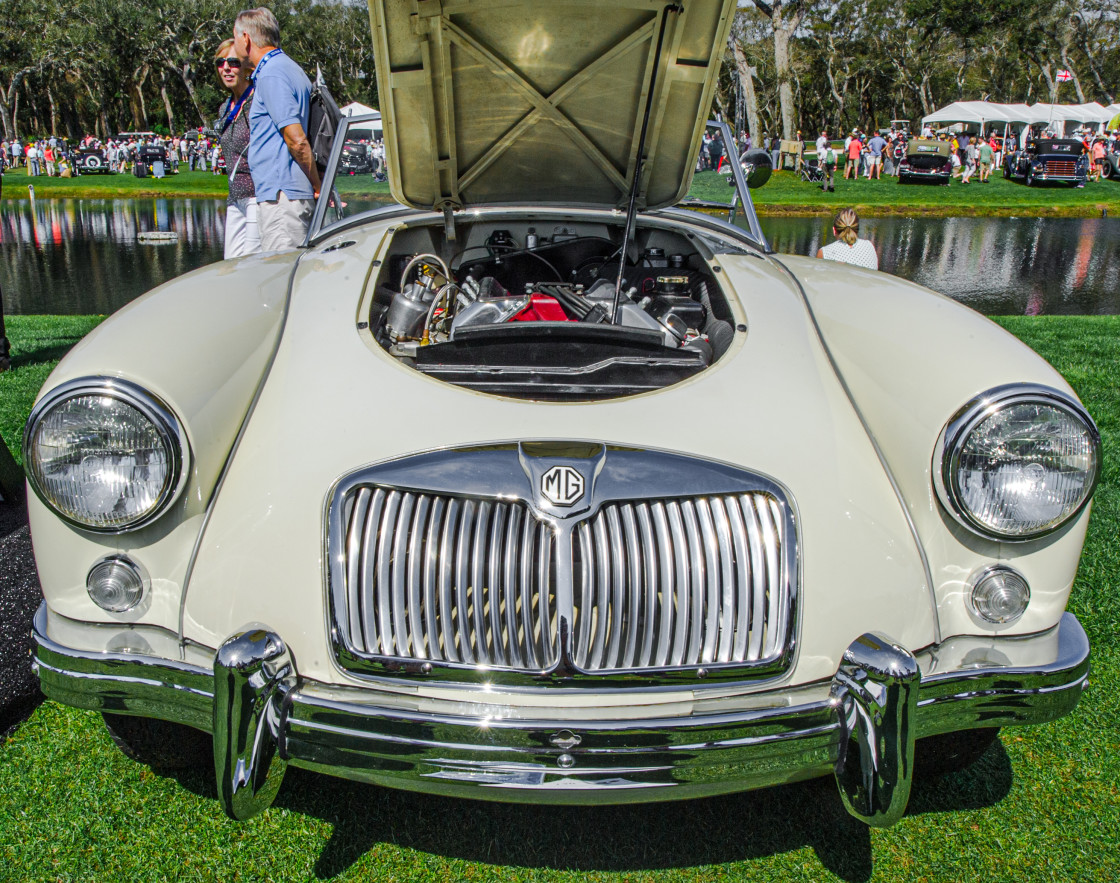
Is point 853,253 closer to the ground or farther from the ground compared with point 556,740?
closer to the ground

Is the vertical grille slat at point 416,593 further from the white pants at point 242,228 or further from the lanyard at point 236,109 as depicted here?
the lanyard at point 236,109

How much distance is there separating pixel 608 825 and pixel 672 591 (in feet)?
2.18

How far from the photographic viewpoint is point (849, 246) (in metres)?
6.28

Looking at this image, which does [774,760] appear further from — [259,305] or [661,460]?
[259,305]

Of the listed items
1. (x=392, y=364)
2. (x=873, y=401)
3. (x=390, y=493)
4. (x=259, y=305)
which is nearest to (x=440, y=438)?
(x=390, y=493)

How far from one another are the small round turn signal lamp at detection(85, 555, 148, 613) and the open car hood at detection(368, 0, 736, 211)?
144 centimetres

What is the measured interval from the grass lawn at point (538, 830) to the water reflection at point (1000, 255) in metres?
6.55

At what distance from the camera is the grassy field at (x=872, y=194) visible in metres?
19.7

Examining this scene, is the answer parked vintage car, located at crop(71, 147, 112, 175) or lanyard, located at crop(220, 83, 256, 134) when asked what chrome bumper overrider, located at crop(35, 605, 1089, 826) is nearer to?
lanyard, located at crop(220, 83, 256, 134)

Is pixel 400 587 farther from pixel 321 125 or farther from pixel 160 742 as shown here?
pixel 321 125

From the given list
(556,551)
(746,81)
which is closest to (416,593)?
(556,551)

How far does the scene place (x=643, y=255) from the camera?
126 inches

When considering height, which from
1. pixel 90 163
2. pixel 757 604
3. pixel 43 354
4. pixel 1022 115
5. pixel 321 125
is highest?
pixel 321 125

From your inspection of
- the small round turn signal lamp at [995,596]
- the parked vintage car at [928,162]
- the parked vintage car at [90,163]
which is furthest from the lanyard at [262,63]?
the parked vintage car at [90,163]
